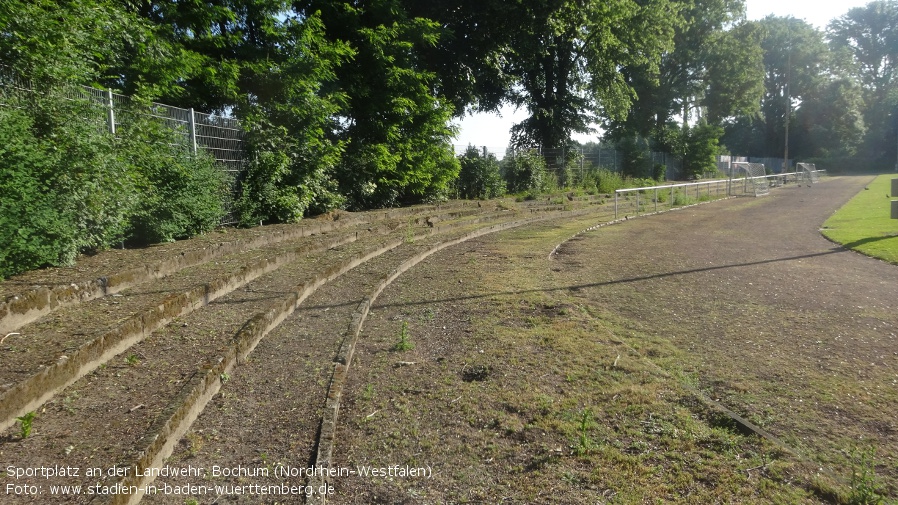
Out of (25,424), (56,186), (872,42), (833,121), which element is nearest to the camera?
(25,424)

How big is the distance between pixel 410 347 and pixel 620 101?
2757 cm

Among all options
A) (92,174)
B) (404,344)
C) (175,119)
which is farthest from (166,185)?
(404,344)

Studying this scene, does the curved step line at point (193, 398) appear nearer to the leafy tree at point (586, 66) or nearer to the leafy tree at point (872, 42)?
the leafy tree at point (586, 66)

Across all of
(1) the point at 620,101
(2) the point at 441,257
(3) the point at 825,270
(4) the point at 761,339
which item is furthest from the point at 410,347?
(1) the point at 620,101

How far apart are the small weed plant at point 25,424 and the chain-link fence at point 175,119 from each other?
3.67 metres

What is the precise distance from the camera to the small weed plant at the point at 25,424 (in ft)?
10.7

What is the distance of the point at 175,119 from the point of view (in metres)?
9.57

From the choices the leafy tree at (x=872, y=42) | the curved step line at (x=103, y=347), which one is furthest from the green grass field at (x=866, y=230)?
the leafy tree at (x=872, y=42)

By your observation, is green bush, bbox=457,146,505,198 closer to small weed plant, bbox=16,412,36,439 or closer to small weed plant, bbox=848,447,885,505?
small weed plant, bbox=848,447,885,505

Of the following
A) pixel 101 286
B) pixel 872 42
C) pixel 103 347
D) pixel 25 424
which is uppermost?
pixel 872 42

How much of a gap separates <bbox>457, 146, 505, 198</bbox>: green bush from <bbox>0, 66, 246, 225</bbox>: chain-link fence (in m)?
11.2

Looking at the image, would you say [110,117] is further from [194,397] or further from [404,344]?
[194,397]

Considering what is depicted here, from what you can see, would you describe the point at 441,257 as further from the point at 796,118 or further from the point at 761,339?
the point at 796,118

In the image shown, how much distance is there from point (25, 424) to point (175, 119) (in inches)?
283
